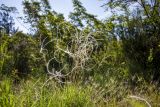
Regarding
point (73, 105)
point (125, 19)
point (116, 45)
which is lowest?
point (73, 105)

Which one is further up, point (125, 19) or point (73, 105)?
point (125, 19)

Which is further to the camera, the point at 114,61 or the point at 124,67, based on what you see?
the point at 114,61

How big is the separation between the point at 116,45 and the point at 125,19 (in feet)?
3.13

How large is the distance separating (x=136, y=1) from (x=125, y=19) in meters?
0.98

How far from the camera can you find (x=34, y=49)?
15641 mm

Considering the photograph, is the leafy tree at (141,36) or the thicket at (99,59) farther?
the leafy tree at (141,36)

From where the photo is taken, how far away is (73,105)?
4777 millimetres

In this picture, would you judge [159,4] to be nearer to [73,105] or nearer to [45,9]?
[45,9]

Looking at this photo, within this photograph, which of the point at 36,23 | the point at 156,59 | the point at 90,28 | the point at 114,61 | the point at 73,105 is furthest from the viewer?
the point at 36,23

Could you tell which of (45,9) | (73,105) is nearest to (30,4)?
(45,9)

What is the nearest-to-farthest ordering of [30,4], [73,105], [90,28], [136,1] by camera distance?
1. [73,105]
2. [136,1]
3. [90,28]
4. [30,4]

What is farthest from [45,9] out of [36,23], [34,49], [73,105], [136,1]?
[73,105]

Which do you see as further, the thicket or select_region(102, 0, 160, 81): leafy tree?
select_region(102, 0, 160, 81): leafy tree

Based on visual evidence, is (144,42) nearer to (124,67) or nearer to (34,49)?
(124,67)
